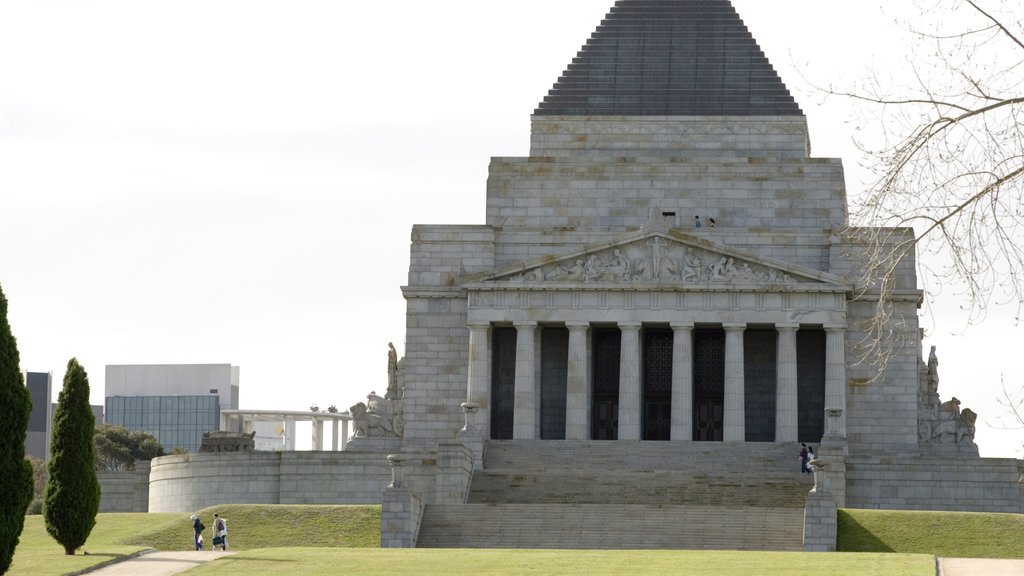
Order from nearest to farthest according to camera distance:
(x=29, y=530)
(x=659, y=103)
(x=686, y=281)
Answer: (x=29, y=530) < (x=686, y=281) < (x=659, y=103)

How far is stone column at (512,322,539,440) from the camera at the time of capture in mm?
73250

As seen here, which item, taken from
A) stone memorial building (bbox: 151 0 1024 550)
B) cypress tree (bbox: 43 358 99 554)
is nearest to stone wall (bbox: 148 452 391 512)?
stone memorial building (bbox: 151 0 1024 550)

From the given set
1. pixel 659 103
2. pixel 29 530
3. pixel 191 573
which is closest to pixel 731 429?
pixel 659 103

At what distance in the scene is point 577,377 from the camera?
241 ft

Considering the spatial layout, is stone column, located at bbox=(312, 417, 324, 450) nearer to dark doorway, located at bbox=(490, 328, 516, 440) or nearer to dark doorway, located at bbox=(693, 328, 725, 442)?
dark doorway, located at bbox=(490, 328, 516, 440)

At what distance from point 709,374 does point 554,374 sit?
5645 millimetres

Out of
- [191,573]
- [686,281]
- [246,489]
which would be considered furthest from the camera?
[686,281]

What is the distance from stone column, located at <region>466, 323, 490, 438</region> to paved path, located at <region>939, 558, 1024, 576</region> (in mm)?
30423

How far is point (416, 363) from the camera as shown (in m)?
75.8

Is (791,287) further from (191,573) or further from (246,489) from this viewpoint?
(191,573)

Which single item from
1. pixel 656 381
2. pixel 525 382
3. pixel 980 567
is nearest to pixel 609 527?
pixel 980 567

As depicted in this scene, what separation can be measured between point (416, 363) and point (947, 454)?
1919cm

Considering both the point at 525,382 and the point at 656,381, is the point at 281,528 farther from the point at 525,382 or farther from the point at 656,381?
the point at 656,381

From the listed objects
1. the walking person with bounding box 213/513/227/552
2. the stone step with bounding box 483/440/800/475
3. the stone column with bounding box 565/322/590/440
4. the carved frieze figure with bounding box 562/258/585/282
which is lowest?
the walking person with bounding box 213/513/227/552
